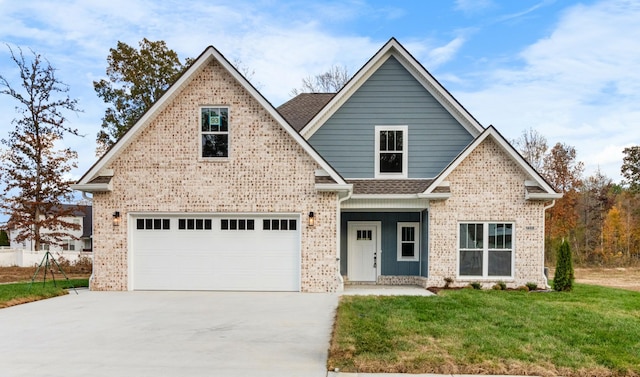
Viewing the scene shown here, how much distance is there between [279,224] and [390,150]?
4417 mm

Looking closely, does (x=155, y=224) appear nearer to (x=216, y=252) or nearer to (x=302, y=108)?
(x=216, y=252)

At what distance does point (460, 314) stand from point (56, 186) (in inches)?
1048

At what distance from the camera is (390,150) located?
14750mm

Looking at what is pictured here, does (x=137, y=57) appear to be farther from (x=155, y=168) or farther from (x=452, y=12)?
(x=452, y=12)

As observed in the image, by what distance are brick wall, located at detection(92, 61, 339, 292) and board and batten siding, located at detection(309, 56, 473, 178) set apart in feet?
7.14

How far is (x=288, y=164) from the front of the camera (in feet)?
42.3

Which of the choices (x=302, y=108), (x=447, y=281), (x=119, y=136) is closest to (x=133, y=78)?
(x=119, y=136)

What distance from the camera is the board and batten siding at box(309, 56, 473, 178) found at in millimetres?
14719

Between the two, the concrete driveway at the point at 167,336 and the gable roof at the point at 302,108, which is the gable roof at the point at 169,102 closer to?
the gable roof at the point at 302,108

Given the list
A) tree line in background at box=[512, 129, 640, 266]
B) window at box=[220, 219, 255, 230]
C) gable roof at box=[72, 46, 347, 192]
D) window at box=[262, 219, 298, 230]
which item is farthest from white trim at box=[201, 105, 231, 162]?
tree line in background at box=[512, 129, 640, 266]

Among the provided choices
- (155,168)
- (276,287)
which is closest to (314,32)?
(155,168)

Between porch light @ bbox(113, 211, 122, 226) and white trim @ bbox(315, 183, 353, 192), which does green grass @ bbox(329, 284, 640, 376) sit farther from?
porch light @ bbox(113, 211, 122, 226)

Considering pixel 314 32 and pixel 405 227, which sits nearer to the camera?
pixel 405 227

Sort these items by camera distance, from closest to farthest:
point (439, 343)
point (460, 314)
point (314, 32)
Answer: point (439, 343) < point (460, 314) < point (314, 32)
